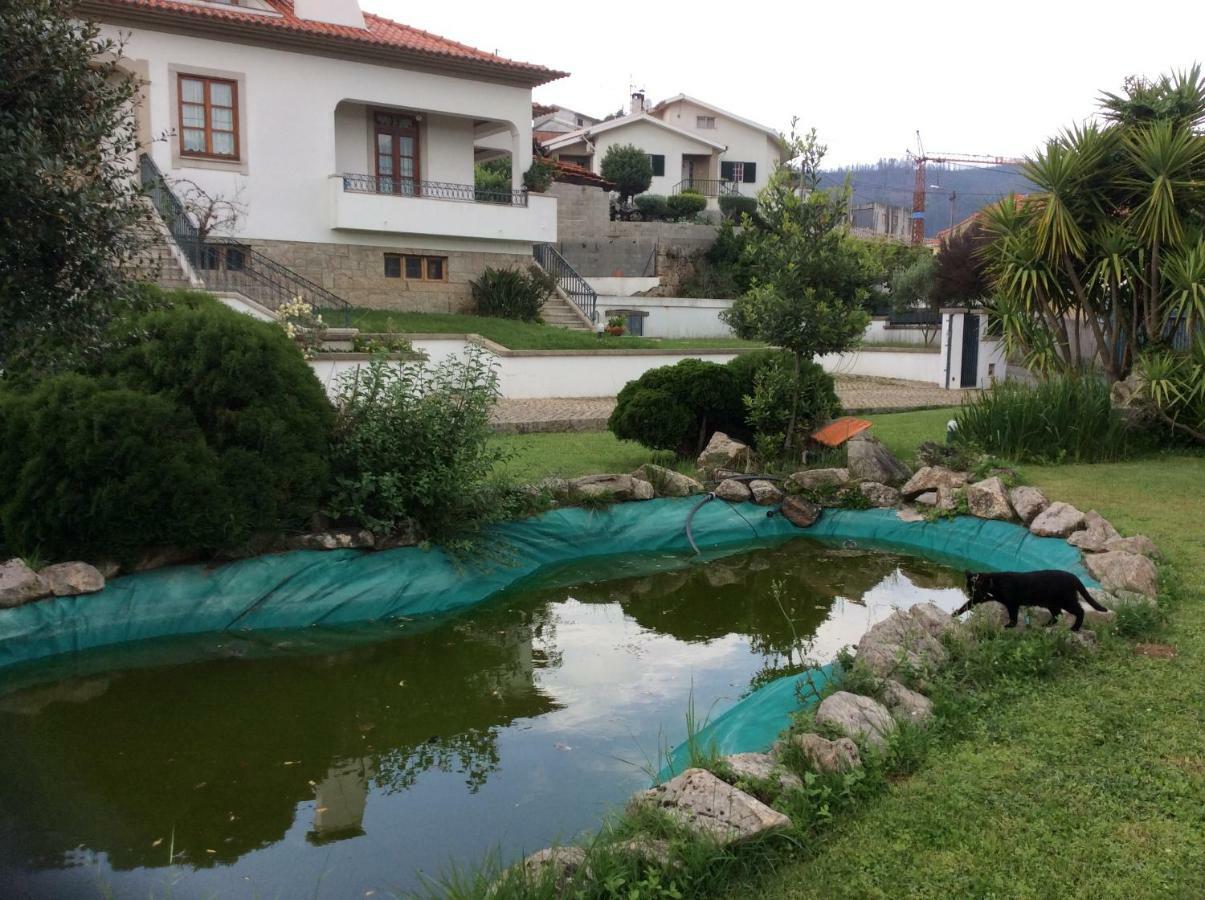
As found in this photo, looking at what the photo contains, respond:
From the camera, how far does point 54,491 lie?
294 inches

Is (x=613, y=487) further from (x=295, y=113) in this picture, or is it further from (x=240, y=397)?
(x=295, y=113)

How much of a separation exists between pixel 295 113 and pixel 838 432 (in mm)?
15085

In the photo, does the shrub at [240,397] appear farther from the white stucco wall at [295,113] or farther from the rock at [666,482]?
the white stucco wall at [295,113]

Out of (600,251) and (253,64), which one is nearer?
(253,64)

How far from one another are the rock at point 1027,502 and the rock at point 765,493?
2346mm

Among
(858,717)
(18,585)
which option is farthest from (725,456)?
(18,585)

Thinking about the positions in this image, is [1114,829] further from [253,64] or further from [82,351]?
Answer: [253,64]

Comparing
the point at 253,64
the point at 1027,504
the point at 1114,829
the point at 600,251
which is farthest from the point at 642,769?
the point at 600,251

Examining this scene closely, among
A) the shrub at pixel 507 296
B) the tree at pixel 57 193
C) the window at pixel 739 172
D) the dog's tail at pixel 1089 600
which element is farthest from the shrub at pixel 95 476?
the window at pixel 739 172

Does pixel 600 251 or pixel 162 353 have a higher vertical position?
pixel 600 251

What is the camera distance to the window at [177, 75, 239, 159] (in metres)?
20.7

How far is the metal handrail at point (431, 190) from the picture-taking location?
22.8 metres

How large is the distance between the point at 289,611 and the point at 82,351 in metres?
3.53

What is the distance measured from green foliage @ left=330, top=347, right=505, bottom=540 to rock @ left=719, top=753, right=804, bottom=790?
4.59 metres
